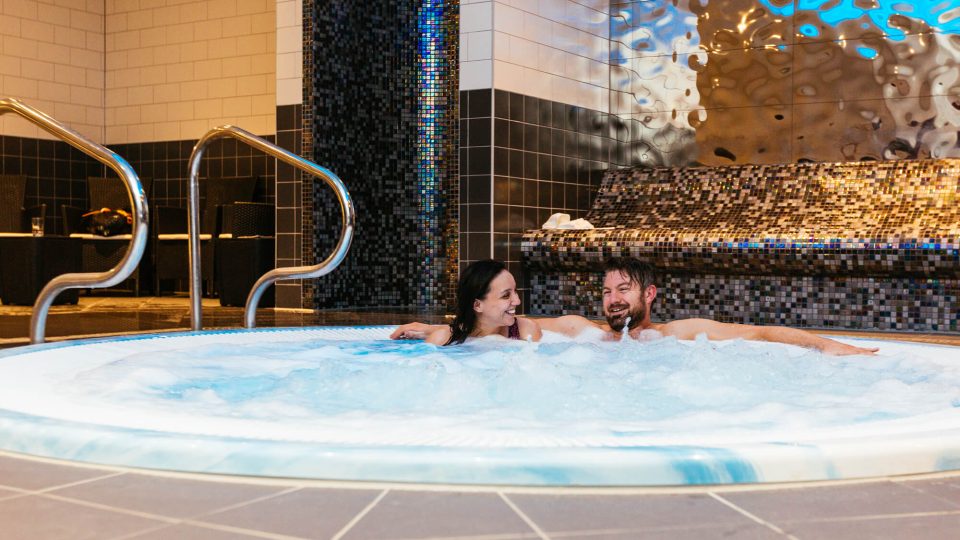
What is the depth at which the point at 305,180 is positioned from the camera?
678 cm

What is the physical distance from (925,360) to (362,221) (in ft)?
14.6

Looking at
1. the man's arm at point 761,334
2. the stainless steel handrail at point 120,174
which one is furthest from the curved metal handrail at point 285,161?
the man's arm at point 761,334

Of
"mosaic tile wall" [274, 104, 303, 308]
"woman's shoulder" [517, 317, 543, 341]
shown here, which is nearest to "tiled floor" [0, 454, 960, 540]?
"woman's shoulder" [517, 317, 543, 341]

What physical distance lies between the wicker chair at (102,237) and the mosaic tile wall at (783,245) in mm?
3816

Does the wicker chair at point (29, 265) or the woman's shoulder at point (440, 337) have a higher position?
the wicker chair at point (29, 265)

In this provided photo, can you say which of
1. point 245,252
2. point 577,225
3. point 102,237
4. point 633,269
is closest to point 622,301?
point 633,269

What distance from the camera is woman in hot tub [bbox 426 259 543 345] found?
3781 mm

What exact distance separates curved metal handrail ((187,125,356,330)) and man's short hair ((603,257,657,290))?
0.96 metres

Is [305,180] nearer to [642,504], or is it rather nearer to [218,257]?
[218,257]

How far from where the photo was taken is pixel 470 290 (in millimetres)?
3852

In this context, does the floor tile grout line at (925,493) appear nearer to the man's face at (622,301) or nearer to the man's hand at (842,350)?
the man's hand at (842,350)

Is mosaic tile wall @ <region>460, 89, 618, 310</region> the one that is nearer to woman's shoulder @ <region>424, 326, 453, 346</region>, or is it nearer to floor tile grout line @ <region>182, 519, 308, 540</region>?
woman's shoulder @ <region>424, 326, 453, 346</region>

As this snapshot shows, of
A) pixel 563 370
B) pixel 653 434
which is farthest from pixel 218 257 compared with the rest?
pixel 653 434

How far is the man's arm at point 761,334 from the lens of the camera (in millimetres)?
3564
